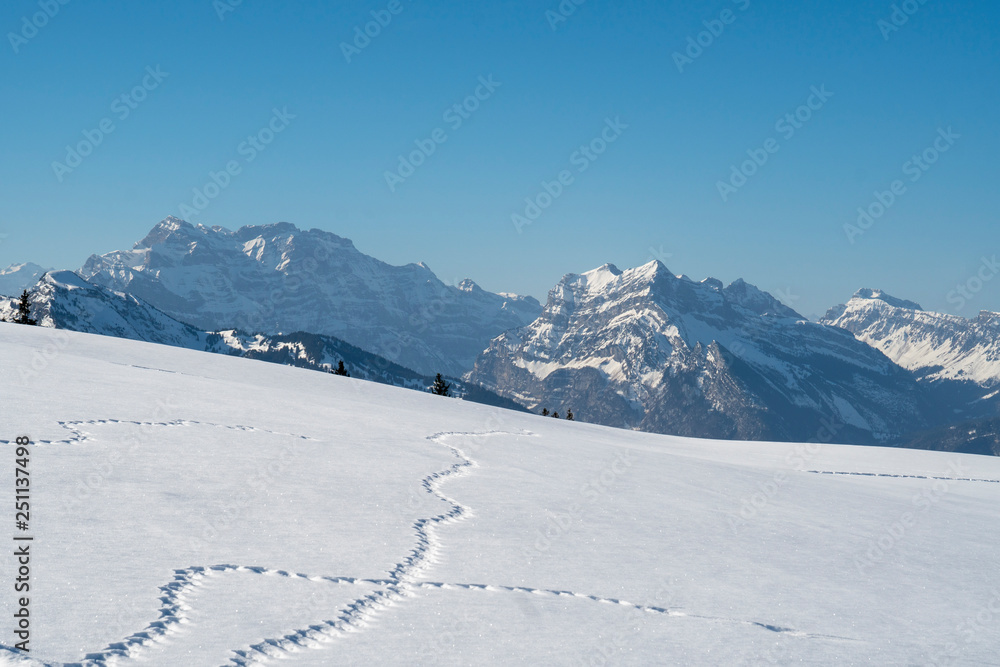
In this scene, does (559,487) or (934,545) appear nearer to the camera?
(934,545)

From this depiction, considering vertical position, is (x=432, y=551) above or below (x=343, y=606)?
above

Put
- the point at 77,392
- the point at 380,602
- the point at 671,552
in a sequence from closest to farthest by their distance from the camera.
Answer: the point at 380,602 → the point at 671,552 → the point at 77,392

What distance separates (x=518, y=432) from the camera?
27.6 meters

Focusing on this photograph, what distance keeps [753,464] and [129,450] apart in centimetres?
2288

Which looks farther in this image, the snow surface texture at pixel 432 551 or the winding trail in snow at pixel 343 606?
the snow surface texture at pixel 432 551

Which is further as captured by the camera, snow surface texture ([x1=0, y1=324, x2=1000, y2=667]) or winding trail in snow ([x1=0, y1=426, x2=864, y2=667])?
snow surface texture ([x1=0, y1=324, x2=1000, y2=667])

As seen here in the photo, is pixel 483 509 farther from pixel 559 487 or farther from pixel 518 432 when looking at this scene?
pixel 518 432

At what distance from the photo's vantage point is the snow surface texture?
27.1ft

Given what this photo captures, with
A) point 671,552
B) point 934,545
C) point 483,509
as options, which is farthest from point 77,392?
point 934,545

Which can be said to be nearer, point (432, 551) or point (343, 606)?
point (343, 606)

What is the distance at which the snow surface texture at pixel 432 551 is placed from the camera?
8.27m

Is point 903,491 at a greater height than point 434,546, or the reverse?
point 903,491

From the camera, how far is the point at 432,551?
11383 mm

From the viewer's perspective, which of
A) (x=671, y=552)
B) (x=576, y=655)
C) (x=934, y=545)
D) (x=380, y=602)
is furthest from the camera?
(x=934, y=545)
